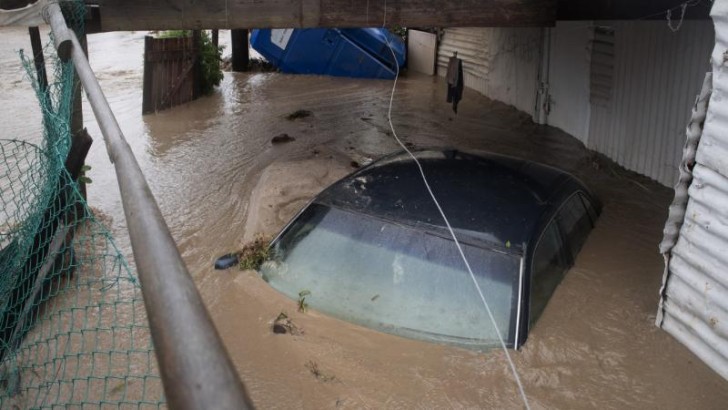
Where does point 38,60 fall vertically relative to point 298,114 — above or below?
above

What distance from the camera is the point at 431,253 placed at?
146 inches

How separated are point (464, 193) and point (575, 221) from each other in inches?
45.3

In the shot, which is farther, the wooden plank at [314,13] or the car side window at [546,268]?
the wooden plank at [314,13]

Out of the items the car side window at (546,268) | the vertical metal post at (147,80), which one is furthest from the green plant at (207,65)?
the car side window at (546,268)

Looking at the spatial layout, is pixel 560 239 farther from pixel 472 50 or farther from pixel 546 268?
pixel 472 50

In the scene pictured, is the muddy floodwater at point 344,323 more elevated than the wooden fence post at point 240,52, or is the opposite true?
the wooden fence post at point 240,52

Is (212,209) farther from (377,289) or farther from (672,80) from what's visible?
(672,80)

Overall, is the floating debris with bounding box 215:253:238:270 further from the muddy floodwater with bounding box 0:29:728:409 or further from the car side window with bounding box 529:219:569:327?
the car side window with bounding box 529:219:569:327

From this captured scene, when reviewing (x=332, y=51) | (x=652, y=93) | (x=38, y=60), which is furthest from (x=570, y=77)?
(x=332, y=51)

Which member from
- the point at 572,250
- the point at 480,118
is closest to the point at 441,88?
the point at 480,118

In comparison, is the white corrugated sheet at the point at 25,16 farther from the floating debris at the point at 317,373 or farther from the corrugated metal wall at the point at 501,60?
the corrugated metal wall at the point at 501,60

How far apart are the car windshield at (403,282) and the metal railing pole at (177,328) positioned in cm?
252

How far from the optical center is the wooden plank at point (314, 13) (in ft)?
19.3

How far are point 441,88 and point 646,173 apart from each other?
7.28m
